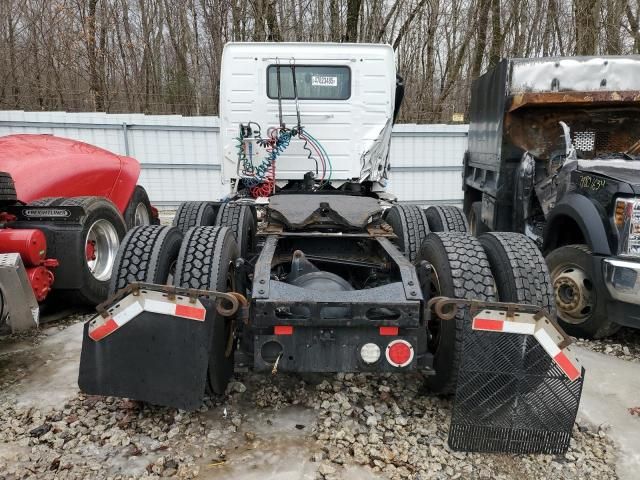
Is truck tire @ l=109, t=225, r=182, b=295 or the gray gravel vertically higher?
truck tire @ l=109, t=225, r=182, b=295

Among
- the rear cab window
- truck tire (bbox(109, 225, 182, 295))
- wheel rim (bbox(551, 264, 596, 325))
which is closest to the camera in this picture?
truck tire (bbox(109, 225, 182, 295))

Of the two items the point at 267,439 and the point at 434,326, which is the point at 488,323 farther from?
the point at 267,439

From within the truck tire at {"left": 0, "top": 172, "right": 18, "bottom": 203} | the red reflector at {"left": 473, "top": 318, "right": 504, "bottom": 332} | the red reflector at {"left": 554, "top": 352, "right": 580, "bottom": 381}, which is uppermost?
the truck tire at {"left": 0, "top": 172, "right": 18, "bottom": 203}

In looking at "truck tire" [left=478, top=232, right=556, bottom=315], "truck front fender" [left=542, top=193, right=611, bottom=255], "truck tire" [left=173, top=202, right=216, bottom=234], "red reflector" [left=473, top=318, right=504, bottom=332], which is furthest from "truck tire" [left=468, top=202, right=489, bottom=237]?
"red reflector" [left=473, top=318, right=504, bottom=332]

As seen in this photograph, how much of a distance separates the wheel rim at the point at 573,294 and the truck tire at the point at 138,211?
4.69 m

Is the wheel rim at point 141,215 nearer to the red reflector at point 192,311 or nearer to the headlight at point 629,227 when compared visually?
the red reflector at point 192,311

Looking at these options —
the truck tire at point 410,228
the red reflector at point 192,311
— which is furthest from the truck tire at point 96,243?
the truck tire at point 410,228

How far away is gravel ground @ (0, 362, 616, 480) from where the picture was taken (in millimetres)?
2654

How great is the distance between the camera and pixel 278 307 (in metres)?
2.64

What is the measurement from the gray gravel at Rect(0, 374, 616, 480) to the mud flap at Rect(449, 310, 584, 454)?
12cm

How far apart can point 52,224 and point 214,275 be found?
215 cm

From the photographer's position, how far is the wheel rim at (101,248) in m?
5.00

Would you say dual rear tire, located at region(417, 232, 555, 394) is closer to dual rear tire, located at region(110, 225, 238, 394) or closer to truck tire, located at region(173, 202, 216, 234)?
dual rear tire, located at region(110, 225, 238, 394)

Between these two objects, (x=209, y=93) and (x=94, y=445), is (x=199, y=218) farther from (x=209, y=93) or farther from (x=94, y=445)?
(x=209, y=93)
